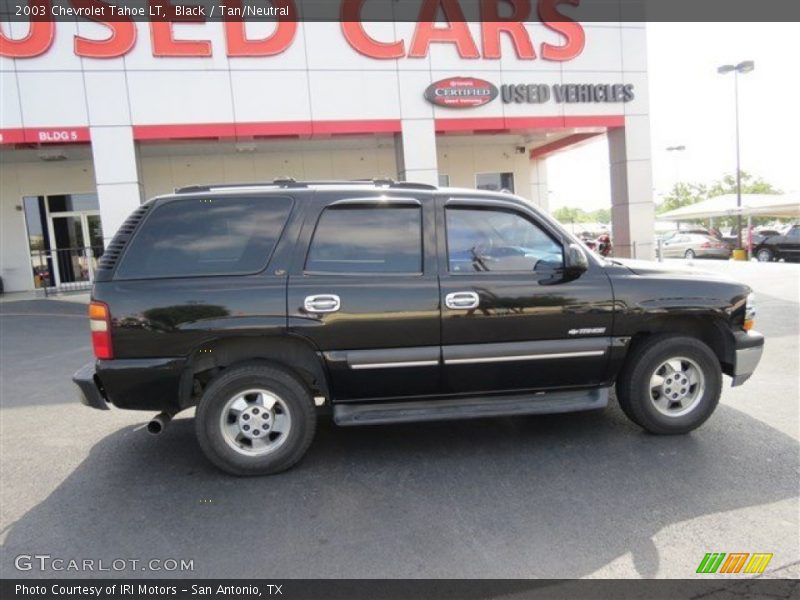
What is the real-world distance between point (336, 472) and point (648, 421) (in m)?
2.46

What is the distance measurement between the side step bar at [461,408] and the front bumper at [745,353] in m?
1.15

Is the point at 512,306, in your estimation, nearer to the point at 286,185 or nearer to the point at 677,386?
the point at 677,386

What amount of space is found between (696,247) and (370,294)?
1124 inches

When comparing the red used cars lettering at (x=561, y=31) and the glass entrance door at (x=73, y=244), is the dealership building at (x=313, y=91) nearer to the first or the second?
the red used cars lettering at (x=561, y=31)

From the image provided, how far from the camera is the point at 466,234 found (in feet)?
14.0

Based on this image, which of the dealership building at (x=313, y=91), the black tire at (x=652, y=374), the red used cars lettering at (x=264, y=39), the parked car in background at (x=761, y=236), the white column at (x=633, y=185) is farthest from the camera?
the parked car in background at (x=761, y=236)

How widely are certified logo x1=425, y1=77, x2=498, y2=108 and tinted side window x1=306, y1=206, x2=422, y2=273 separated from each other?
10.6 m

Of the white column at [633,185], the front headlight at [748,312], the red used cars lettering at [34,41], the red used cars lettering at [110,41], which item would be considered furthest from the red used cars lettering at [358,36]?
the front headlight at [748,312]

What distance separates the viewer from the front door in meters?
4.12

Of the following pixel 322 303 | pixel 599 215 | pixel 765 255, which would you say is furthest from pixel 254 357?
pixel 599 215

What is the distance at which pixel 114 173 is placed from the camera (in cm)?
1273

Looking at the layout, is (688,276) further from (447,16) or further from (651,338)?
(447,16)

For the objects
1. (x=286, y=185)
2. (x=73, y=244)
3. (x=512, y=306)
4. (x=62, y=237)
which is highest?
(x=62, y=237)

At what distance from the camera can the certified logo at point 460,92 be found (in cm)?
1384
